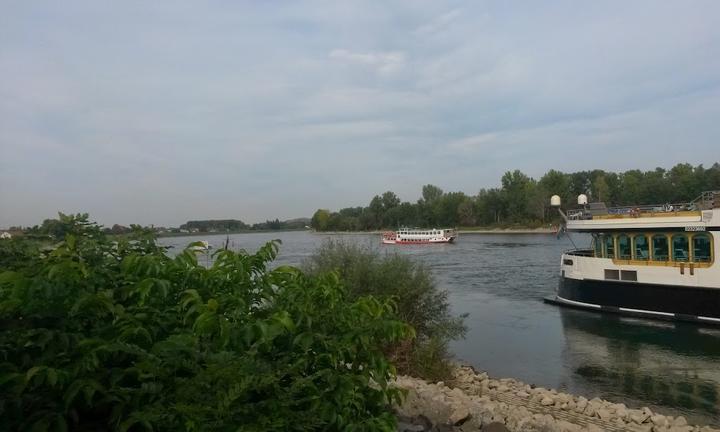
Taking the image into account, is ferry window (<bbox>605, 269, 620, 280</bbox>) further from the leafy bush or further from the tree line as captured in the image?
the tree line

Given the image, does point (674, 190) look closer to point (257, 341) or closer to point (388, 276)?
point (388, 276)

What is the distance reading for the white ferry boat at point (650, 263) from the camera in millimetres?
20531

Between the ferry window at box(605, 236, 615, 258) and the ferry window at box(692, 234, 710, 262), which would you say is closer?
the ferry window at box(692, 234, 710, 262)

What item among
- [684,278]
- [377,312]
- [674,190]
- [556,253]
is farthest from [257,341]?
[674,190]

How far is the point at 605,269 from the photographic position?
24.0 meters

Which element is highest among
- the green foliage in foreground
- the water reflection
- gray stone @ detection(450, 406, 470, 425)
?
the green foliage in foreground

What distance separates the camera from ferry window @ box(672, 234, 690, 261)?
21195mm

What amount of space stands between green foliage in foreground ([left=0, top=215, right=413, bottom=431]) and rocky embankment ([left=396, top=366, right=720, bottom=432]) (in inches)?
78.9

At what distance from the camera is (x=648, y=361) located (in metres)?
17.4

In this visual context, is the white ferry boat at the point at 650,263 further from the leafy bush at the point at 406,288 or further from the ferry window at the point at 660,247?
the leafy bush at the point at 406,288

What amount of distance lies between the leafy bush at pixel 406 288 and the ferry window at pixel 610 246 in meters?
11.6

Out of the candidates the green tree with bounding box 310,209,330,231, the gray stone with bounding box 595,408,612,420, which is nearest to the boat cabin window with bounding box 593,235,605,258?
the gray stone with bounding box 595,408,612,420

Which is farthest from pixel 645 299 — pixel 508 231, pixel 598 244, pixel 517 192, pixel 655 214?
pixel 517 192

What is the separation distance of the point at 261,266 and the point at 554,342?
17.7m
